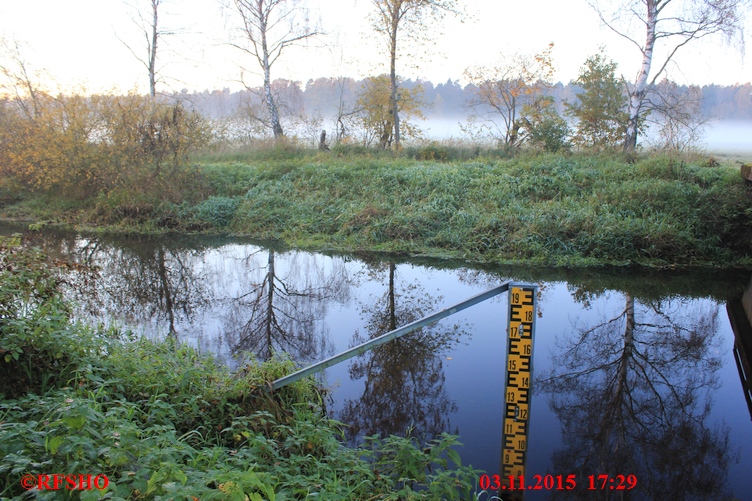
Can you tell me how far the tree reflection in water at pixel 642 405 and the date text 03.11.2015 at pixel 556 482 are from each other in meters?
0.05

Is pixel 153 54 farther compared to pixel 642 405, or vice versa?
pixel 153 54

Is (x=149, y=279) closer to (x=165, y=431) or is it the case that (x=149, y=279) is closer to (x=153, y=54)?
(x=165, y=431)

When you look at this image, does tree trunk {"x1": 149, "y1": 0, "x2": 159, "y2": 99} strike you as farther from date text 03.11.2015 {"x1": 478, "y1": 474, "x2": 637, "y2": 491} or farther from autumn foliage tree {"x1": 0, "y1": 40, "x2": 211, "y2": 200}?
date text 03.11.2015 {"x1": 478, "y1": 474, "x2": 637, "y2": 491}

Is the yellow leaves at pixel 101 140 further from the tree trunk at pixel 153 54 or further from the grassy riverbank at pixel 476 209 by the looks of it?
the tree trunk at pixel 153 54

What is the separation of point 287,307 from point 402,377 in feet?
9.14

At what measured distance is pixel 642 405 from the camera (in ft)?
15.0

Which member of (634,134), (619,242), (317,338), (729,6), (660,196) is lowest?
(317,338)

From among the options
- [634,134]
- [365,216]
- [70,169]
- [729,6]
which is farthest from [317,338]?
[729,6]

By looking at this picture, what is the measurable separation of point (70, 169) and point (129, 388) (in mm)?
13114

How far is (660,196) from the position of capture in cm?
1130

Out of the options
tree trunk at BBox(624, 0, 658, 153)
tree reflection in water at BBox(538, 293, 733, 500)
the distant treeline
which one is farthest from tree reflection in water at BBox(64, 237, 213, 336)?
tree trunk at BBox(624, 0, 658, 153)

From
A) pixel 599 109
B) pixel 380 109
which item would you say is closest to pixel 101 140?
pixel 380 109

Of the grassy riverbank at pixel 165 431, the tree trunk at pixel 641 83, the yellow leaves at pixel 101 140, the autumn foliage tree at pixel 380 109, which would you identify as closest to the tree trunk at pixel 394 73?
the autumn foliage tree at pixel 380 109

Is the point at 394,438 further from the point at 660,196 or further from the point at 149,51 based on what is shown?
the point at 149,51
